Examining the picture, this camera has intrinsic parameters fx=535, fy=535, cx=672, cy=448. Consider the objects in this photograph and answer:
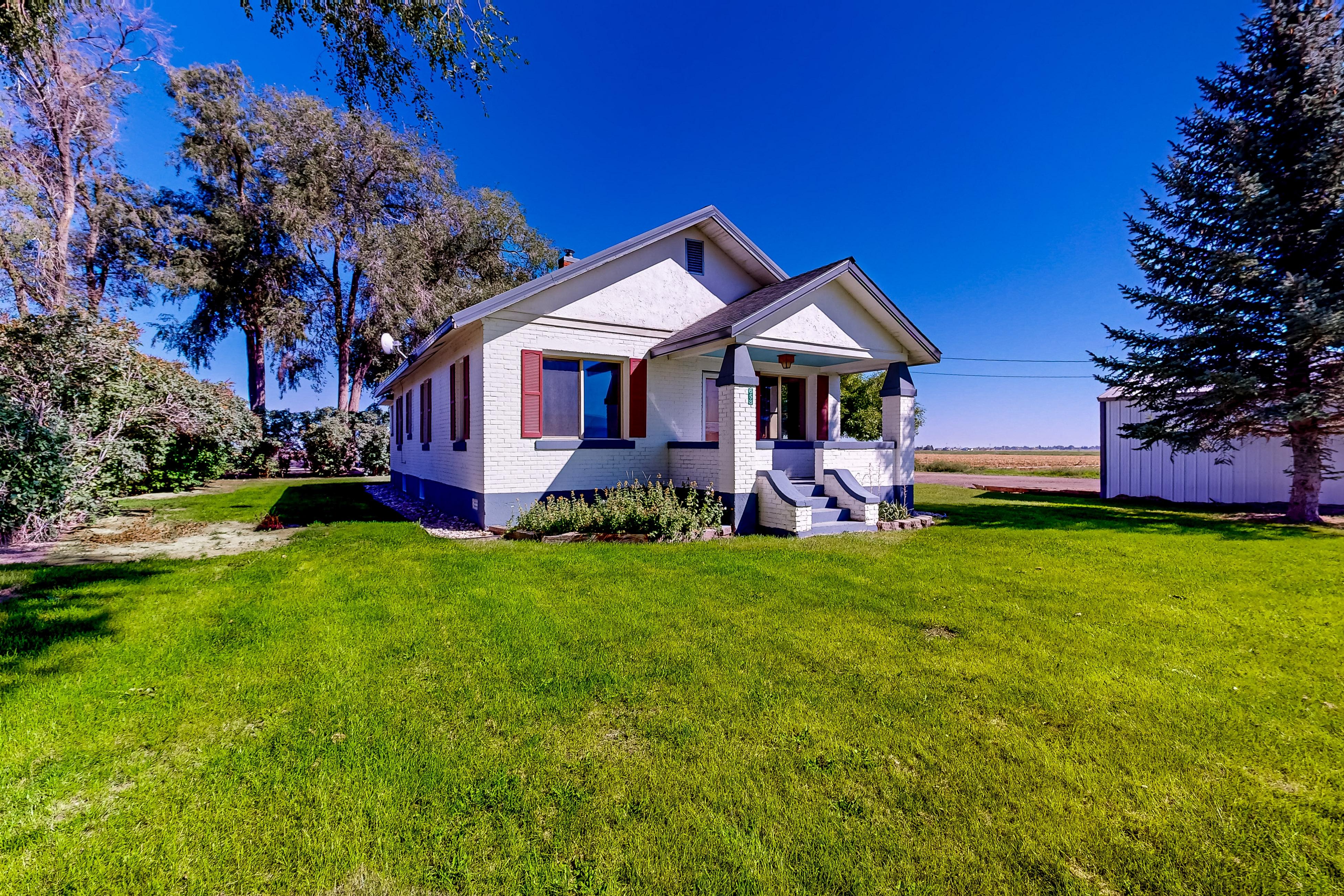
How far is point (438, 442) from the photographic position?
12133 millimetres

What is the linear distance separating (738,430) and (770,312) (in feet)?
6.90

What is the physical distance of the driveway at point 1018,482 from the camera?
766 inches

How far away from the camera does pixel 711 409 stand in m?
11.5

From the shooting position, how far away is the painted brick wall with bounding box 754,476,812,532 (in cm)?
872

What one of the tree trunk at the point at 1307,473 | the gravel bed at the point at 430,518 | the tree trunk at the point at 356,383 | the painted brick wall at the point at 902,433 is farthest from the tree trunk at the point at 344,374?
the tree trunk at the point at 1307,473

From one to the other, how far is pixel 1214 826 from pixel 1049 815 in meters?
0.65

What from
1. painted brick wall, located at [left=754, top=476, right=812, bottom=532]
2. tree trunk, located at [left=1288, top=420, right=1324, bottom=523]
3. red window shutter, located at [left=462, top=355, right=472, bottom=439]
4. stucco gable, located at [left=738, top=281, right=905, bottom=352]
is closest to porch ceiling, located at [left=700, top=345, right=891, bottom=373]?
stucco gable, located at [left=738, top=281, right=905, bottom=352]

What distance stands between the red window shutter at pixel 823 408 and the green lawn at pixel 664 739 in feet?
25.8

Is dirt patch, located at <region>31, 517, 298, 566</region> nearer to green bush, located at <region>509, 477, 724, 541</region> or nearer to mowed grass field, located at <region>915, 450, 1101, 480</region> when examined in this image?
green bush, located at <region>509, 477, 724, 541</region>

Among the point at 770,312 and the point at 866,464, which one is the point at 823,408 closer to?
the point at 866,464

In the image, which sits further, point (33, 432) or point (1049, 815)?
point (33, 432)

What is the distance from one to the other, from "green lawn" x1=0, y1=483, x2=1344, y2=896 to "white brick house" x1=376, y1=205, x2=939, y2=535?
13.1ft

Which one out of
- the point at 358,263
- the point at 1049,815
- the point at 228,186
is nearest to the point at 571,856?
the point at 1049,815

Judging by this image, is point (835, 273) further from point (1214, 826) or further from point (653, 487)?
point (1214, 826)
